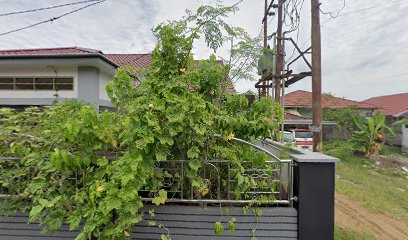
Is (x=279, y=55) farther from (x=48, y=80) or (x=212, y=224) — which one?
(x=48, y=80)

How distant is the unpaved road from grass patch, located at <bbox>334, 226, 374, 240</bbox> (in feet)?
0.72

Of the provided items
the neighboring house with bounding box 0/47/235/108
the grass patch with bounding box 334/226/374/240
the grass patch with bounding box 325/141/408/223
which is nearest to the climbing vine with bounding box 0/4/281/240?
the grass patch with bounding box 334/226/374/240

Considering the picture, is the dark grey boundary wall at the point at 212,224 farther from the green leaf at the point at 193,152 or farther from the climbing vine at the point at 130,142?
the green leaf at the point at 193,152

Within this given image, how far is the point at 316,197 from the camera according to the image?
2162 mm

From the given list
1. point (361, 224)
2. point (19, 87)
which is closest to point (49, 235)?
point (361, 224)

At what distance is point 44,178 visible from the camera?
2.12 meters

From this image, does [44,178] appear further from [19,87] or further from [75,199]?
[19,87]

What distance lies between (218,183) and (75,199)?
143 centimetres

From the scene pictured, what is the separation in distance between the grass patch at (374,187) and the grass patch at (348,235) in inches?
64.1

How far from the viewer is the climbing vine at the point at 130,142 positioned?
1932mm

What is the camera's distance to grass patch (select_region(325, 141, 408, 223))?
15.6 ft

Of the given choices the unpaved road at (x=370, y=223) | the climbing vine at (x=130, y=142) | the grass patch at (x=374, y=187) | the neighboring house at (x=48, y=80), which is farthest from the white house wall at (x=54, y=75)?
the grass patch at (x=374, y=187)

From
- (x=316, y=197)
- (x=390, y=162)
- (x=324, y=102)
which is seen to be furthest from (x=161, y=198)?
(x=324, y=102)

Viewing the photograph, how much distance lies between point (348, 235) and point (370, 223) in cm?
114
